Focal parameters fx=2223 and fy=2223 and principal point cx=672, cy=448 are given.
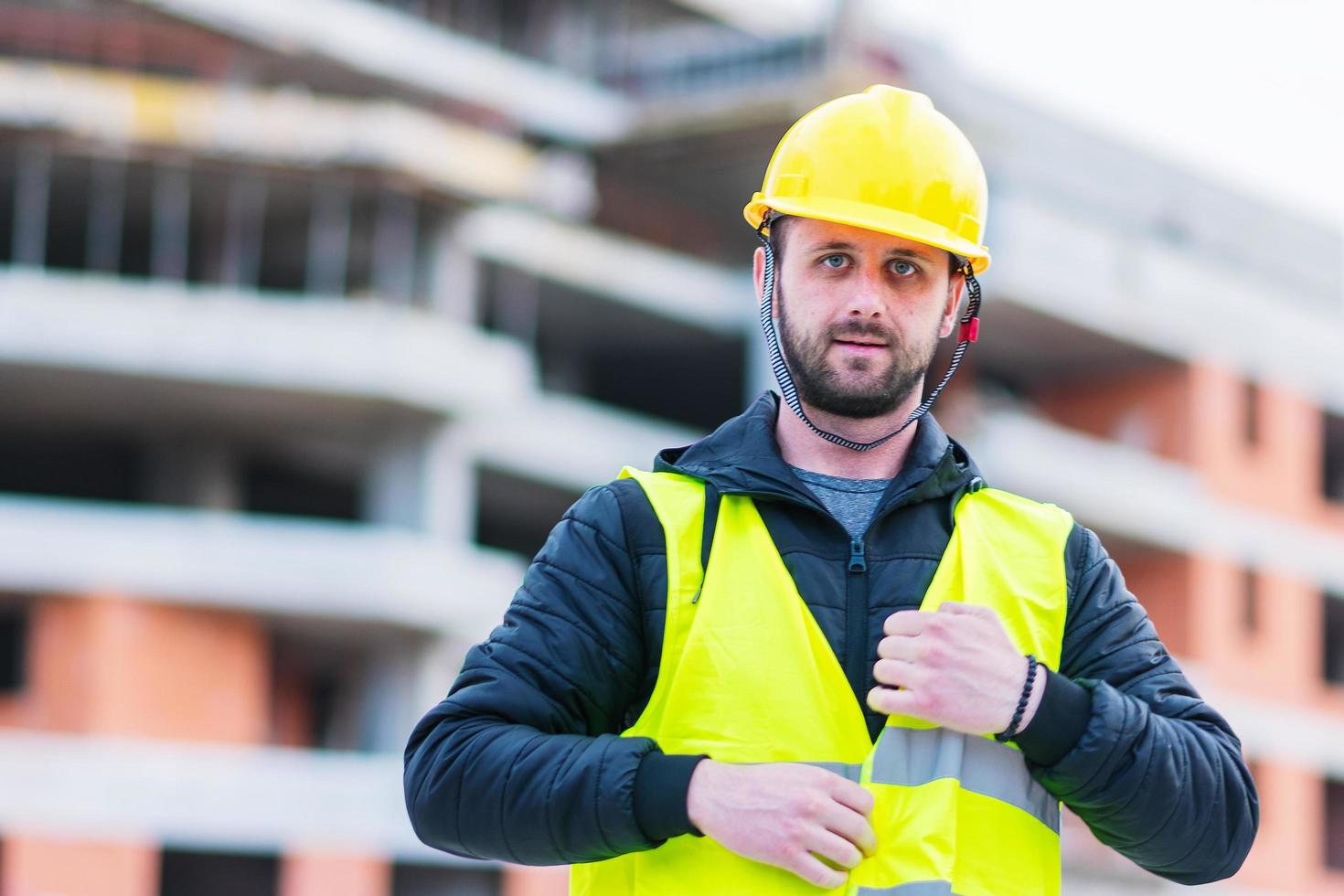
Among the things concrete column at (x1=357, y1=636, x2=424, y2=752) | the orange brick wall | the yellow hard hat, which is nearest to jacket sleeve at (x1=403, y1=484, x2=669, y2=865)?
the yellow hard hat

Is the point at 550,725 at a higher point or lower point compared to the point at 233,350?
lower

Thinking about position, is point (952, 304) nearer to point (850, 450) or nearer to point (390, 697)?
point (850, 450)

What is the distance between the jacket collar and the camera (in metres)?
3.22

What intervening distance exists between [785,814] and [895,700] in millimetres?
208

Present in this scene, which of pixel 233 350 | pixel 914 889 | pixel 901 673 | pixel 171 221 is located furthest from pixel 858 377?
pixel 171 221

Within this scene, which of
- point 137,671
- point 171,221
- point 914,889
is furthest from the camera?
point 171,221

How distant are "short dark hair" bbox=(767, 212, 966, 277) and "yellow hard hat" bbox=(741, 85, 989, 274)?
15mm

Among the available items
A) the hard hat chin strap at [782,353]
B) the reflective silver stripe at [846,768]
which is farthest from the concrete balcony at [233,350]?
the reflective silver stripe at [846,768]

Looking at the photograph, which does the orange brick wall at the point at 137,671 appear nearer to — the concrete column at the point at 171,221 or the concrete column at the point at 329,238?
the concrete column at the point at 329,238

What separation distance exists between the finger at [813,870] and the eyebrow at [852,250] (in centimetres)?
92

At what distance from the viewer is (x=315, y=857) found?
26.8 metres

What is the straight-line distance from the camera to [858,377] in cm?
326

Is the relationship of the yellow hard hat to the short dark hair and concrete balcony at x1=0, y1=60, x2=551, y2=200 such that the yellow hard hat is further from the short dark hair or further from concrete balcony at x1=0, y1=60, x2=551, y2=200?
concrete balcony at x1=0, y1=60, x2=551, y2=200

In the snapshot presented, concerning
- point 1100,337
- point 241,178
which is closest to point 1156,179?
point 1100,337
